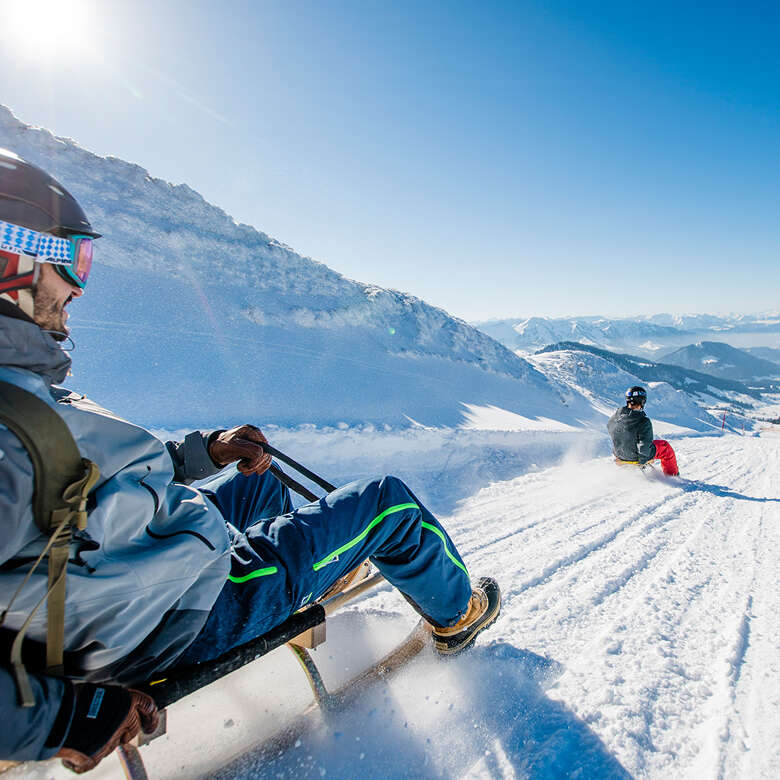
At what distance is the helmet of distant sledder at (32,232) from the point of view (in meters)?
1.39

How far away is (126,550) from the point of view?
1.24m

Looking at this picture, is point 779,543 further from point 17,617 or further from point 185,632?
point 17,617

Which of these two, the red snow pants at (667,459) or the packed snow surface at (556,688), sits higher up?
the red snow pants at (667,459)

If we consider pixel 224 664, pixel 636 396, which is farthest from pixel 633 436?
pixel 224 664

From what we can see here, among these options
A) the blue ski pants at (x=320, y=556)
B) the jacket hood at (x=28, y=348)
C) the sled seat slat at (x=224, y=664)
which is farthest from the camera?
the blue ski pants at (x=320, y=556)

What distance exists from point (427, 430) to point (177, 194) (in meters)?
18.0

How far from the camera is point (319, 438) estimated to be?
6918 mm

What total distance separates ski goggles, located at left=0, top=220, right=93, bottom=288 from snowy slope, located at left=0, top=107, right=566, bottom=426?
5.87 meters

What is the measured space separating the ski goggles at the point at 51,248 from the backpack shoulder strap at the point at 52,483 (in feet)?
2.30

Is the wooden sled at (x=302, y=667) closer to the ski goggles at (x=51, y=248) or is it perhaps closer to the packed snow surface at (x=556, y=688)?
the packed snow surface at (x=556, y=688)

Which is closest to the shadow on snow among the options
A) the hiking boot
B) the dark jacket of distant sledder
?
the hiking boot

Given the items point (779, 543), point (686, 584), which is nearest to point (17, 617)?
point (686, 584)

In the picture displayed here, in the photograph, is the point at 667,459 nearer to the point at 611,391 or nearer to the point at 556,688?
the point at 556,688

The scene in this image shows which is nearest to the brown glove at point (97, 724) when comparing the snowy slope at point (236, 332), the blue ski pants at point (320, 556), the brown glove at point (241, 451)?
the blue ski pants at point (320, 556)
